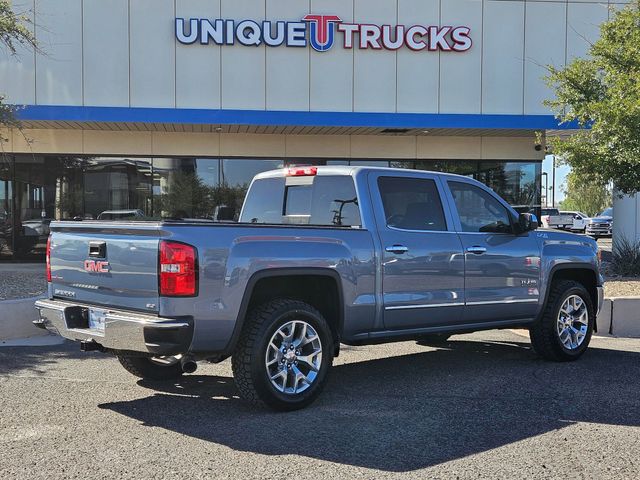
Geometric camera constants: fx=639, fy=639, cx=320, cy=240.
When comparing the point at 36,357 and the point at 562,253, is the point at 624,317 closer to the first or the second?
the point at 562,253

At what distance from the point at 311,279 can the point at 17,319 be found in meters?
4.90

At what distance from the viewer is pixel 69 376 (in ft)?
21.1

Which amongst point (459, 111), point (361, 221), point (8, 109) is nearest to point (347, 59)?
point (459, 111)

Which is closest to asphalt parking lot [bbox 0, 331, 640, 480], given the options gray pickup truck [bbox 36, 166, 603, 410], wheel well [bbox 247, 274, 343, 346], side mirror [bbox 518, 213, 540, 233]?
gray pickup truck [bbox 36, 166, 603, 410]

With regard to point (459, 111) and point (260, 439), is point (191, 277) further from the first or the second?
point (459, 111)

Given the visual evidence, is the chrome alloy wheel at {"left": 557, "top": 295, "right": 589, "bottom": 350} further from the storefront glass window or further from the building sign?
the storefront glass window

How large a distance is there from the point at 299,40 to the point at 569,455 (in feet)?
43.2

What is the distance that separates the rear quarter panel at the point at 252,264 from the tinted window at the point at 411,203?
494mm

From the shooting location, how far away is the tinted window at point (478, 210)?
258 inches

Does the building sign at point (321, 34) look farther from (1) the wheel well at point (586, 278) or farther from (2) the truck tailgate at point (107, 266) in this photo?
(2) the truck tailgate at point (107, 266)

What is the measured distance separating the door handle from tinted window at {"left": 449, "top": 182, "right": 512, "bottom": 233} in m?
0.93

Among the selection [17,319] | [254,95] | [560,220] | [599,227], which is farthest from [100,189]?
[599,227]

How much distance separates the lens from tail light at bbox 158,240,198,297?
456cm

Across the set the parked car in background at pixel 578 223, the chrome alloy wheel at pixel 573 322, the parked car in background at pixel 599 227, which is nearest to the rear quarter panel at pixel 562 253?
the chrome alloy wheel at pixel 573 322
